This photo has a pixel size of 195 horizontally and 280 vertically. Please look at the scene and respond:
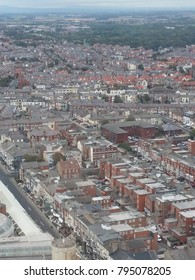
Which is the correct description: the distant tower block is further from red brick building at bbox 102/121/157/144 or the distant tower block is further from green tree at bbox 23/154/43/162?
red brick building at bbox 102/121/157/144

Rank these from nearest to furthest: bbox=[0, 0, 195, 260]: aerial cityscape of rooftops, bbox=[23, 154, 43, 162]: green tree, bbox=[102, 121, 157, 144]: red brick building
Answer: bbox=[0, 0, 195, 260]: aerial cityscape of rooftops → bbox=[23, 154, 43, 162]: green tree → bbox=[102, 121, 157, 144]: red brick building

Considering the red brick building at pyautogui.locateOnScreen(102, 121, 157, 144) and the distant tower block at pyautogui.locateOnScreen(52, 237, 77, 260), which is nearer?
the distant tower block at pyautogui.locateOnScreen(52, 237, 77, 260)

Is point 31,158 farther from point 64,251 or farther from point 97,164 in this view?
point 64,251

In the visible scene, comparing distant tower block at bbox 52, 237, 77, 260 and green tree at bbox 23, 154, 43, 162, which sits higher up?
distant tower block at bbox 52, 237, 77, 260

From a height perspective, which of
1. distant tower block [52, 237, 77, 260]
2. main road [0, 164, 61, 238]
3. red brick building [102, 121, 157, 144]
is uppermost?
distant tower block [52, 237, 77, 260]

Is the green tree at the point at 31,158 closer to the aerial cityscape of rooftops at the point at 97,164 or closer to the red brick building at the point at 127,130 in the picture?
the aerial cityscape of rooftops at the point at 97,164

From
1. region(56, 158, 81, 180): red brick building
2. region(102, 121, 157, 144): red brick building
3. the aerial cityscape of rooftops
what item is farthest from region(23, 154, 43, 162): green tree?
region(102, 121, 157, 144): red brick building
